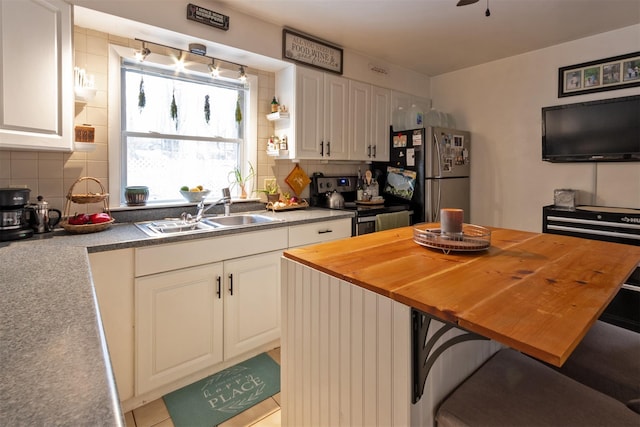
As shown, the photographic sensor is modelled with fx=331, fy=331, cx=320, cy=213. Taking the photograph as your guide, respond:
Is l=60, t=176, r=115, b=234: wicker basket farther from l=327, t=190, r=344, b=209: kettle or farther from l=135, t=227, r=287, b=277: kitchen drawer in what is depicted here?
l=327, t=190, r=344, b=209: kettle

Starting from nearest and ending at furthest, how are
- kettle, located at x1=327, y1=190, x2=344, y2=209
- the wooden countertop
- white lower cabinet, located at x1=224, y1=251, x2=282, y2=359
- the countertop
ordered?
the countertop → the wooden countertop → white lower cabinet, located at x1=224, y1=251, x2=282, y2=359 → kettle, located at x1=327, y1=190, x2=344, y2=209

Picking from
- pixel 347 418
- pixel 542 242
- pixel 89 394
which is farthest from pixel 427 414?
pixel 542 242

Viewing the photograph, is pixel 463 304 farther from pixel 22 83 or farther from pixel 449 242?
pixel 22 83

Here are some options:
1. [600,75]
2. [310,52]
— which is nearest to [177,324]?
[310,52]

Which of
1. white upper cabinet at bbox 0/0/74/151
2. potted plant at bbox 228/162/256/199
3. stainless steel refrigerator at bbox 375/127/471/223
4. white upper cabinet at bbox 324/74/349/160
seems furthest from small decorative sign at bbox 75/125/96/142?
stainless steel refrigerator at bbox 375/127/471/223

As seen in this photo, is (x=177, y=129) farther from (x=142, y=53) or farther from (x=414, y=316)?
(x=414, y=316)

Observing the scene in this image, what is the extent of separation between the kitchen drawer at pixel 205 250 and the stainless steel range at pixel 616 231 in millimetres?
2349

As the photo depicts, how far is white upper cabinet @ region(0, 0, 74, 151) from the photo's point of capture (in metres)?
1.51

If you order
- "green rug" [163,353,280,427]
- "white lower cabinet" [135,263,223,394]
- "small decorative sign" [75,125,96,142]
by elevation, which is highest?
"small decorative sign" [75,125,96,142]

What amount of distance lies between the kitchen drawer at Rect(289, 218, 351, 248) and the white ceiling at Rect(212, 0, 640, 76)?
1.58 meters

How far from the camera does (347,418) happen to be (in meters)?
1.07

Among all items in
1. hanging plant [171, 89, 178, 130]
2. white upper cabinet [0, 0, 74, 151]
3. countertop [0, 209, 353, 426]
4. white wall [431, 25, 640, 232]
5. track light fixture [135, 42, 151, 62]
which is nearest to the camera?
countertop [0, 209, 353, 426]

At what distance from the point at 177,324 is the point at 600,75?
12.6 ft

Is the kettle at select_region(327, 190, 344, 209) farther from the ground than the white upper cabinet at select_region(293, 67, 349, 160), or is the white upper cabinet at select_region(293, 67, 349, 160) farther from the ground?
the white upper cabinet at select_region(293, 67, 349, 160)
